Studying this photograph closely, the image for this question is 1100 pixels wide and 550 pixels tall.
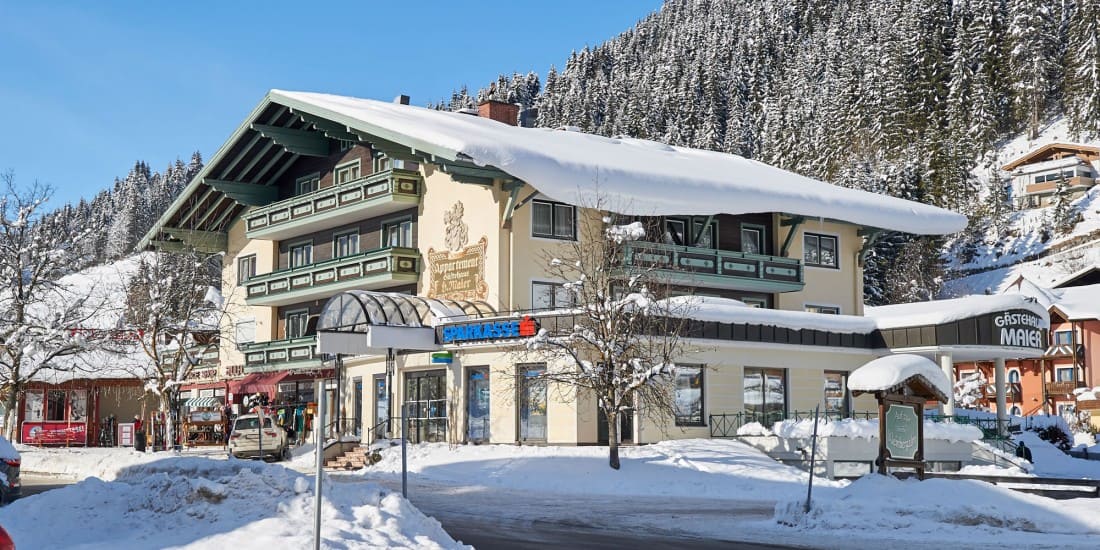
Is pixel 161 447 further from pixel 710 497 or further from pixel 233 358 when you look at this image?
pixel 710 497

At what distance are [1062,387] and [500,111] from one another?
1698 inches

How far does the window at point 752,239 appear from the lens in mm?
45688

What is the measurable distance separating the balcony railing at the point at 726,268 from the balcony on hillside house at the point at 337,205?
897 centimetres

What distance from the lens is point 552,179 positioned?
36094mm

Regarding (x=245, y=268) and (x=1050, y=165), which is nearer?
(x=245, y=268)

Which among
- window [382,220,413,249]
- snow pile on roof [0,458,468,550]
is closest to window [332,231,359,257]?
window [382,220,413,249]

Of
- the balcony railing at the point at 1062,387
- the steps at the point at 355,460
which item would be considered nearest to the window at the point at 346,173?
the steps at the point at 355,460

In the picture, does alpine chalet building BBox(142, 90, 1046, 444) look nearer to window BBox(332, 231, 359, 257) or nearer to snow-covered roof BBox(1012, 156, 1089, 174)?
window BBox(332, 231, 359, 257)

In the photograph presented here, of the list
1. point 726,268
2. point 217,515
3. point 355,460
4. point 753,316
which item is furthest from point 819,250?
point 217,515

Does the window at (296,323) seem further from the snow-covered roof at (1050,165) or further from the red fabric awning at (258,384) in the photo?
the snow-covered roof at (1050,165)

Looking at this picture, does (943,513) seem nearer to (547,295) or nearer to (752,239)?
(547,295)

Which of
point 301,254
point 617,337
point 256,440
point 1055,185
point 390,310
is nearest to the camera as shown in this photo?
point 617,337

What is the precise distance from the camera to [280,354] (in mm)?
47188

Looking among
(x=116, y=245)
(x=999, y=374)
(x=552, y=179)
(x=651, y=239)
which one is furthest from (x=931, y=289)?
(x=116, y=245)
